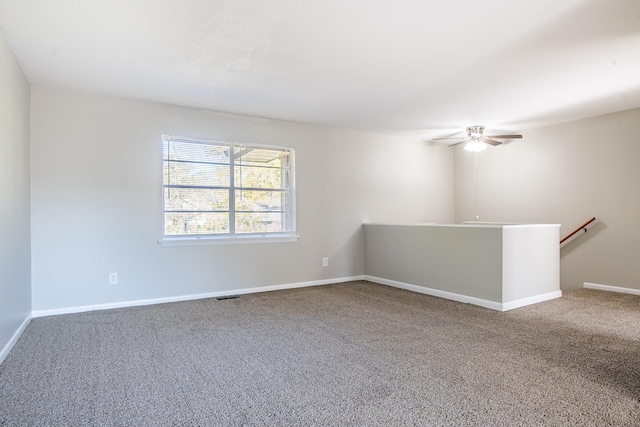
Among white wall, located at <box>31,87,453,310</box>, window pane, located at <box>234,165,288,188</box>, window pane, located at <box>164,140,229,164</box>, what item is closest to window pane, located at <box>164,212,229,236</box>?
white wall, located at <box>31,87,453,310</box>

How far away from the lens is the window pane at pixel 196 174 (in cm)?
437

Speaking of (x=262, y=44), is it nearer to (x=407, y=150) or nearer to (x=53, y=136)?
(x=53, y=136)

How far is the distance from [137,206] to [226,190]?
1023 millimetres

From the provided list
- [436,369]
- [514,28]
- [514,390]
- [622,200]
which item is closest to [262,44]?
[514,28]

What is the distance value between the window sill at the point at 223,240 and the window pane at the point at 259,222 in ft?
0.34

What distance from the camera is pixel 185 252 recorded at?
439 centimetres

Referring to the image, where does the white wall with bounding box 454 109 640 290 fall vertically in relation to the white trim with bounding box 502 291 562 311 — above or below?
above

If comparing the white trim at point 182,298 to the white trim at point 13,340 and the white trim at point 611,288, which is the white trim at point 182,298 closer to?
the white trim at point 13,340

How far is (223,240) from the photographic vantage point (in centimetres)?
464

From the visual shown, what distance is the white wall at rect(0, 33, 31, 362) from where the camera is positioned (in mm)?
2633

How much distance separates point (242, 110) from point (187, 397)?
338cm

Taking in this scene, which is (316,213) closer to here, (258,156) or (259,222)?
(259,222)

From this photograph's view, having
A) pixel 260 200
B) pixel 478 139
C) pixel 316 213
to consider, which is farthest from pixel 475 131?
pixel 260 200

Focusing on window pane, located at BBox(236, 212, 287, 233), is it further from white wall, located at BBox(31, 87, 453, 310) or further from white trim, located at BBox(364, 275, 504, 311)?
white trim, located at BBox(364, 275, 504, 311)
